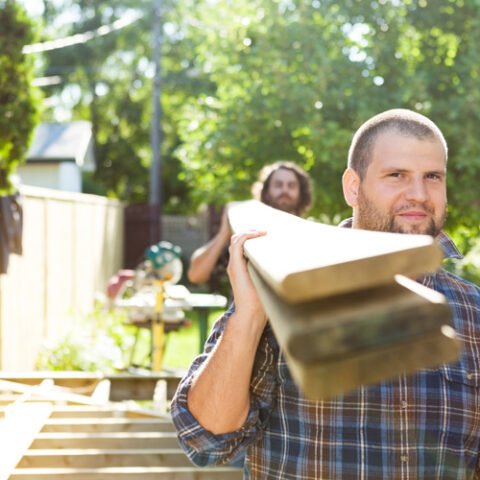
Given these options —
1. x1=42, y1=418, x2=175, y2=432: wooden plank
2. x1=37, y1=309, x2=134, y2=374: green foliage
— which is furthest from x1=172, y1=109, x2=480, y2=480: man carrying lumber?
x1=37, y1=309, x2=134, y2=374: green foliage

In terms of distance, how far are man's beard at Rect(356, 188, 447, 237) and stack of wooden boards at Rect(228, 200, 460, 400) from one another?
916 millimetres

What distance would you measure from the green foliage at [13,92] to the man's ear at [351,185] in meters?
7.00

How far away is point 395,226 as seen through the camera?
6.02ft

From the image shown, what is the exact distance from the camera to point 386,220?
1850 mm

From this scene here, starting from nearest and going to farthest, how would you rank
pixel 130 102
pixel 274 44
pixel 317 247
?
1. pixel 317 247
2. pixel 274 44
3. pixel 130 102

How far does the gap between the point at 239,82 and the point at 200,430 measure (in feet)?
38.8

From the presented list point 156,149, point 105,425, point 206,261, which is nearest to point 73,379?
point 206,261

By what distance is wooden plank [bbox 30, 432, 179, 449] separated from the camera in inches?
157

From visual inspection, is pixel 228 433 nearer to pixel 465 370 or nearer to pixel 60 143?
pixel 465 370

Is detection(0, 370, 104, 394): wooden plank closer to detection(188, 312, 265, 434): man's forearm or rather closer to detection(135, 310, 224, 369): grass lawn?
detection(135, 310, 224, 369): grass lawn

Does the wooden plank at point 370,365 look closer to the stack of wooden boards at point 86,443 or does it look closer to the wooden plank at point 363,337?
the wooden plank at point 363,337

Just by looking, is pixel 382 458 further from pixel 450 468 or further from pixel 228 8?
pixel 228 8

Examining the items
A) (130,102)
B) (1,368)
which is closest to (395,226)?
(1,368)

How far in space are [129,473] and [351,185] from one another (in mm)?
2059
